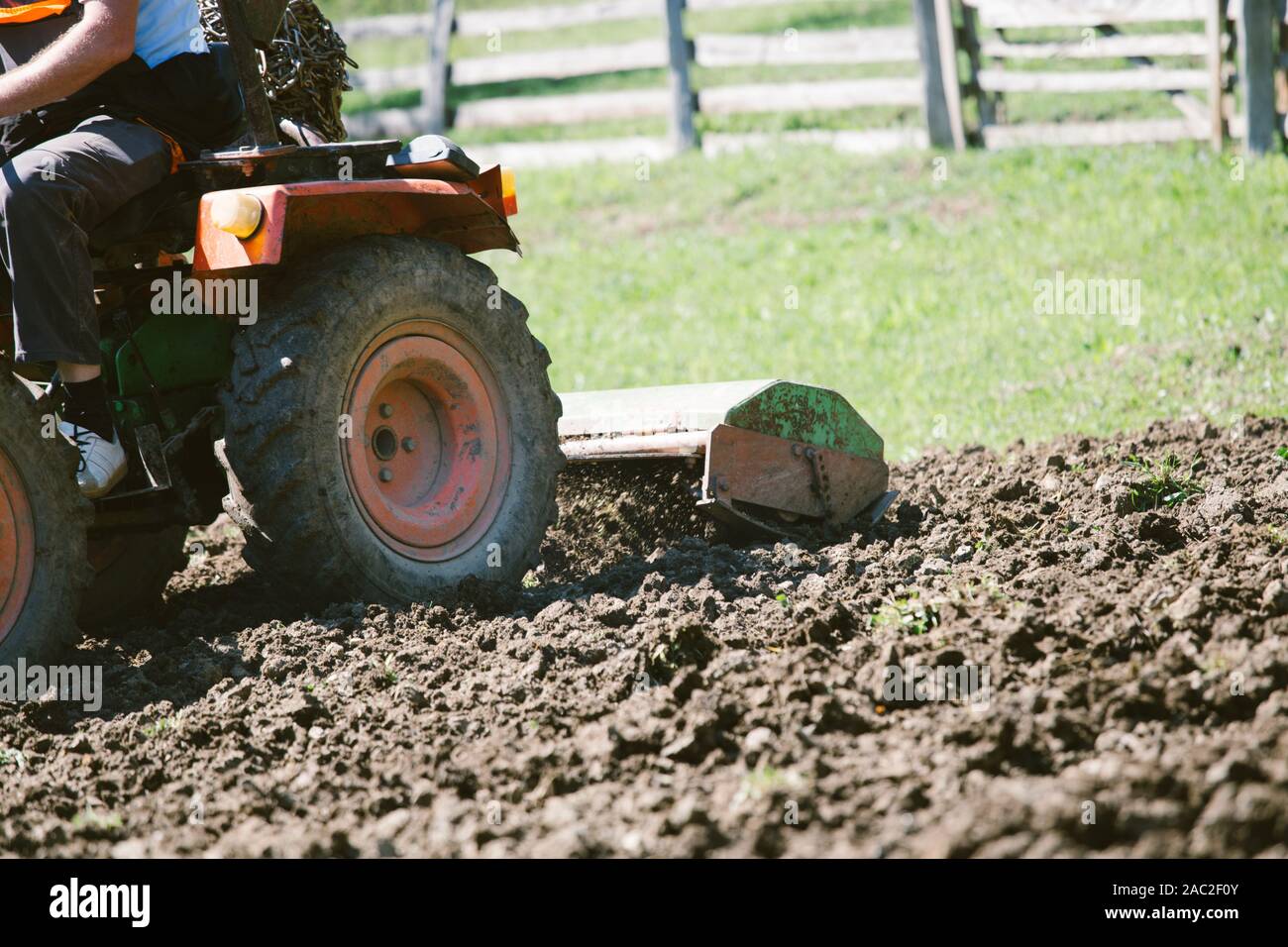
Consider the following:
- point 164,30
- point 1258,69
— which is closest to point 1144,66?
point 1258,69

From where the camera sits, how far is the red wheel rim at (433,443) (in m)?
4.59

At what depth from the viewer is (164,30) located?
4203 millimetres

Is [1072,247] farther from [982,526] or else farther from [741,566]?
[741,566]

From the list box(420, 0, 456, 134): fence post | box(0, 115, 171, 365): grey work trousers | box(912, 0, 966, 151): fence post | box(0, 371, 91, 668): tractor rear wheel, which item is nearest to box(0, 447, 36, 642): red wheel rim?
box(0, 371, 91, 668): tractor rear wheel

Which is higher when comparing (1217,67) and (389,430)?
(1217,67)

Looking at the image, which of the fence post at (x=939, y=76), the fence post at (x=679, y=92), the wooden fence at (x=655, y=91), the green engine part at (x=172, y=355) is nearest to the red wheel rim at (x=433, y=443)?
the green engine part at (x=172, y=355)

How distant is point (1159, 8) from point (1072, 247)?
10.3ft

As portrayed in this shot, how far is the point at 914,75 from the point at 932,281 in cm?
907

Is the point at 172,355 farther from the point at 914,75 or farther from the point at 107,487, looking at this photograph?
the point at 914,75

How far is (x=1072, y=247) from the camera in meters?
9.66

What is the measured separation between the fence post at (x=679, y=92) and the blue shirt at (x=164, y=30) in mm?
10550

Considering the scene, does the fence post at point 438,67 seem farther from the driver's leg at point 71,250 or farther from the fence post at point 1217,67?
the driver's leg at point 71,250
